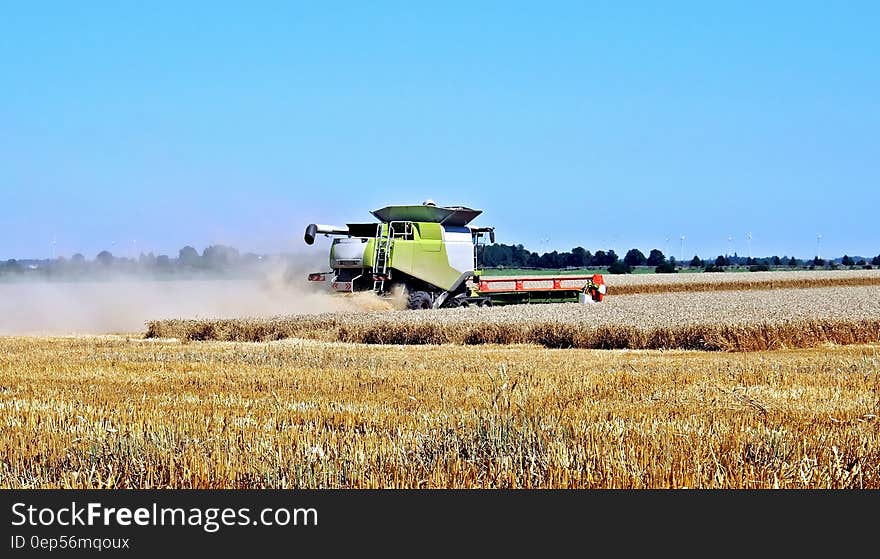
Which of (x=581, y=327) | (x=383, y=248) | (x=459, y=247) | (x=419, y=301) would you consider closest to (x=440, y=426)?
(x=581, y=327)

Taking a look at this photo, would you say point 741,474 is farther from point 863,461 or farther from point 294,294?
point 294,294

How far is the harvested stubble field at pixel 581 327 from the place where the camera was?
2134 cm

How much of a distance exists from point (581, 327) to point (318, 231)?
989 cm

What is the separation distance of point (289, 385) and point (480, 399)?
2.96 m

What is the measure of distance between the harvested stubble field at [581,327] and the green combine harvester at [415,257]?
2131mm

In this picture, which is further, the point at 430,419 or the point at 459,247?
the point at 459,247

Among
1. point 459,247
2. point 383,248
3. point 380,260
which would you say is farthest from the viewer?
point 459,247

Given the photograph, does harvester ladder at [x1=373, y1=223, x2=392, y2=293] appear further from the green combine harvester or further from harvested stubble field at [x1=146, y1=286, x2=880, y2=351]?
harvested stubble field at [x1=146, y1=286, x2=880, y2=351]

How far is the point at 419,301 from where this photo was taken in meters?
29.5

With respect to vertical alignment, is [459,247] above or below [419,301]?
above

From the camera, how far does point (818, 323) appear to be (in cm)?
2214

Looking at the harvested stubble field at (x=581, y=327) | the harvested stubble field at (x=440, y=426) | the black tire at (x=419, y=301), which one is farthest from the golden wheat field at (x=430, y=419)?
the black tire at (x=419, y=301)

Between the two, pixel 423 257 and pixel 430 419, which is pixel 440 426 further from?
pixel 423 257

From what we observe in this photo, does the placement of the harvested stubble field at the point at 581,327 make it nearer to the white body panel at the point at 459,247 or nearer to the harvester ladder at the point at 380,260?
the harvester ladder at the point at 380,260
